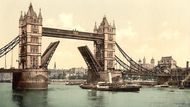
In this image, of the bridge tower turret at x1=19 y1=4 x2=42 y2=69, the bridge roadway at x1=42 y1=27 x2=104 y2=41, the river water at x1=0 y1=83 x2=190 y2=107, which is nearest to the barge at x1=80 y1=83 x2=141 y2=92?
the bridge roadway at x1=42 y1=27 x2=104 y2=41

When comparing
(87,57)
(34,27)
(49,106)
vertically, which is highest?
(34,27)

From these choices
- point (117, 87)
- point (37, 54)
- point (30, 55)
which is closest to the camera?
point (117, 87)

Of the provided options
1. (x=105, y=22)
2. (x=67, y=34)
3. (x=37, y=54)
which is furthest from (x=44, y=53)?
(x=105, y=22)

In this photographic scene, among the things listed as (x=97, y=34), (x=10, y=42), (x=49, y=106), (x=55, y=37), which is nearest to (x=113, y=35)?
(x=97, y=34)

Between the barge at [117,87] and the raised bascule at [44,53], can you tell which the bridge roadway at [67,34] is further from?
the barge at [117,87]

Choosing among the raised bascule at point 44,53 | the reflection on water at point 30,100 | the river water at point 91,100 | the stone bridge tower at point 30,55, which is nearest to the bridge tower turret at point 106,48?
the raised bascule at point 44,53

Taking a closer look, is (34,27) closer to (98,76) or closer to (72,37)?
(72,37)

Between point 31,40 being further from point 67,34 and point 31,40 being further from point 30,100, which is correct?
point 30,100

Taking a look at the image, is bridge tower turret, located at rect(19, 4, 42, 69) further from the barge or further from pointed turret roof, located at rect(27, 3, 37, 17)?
the barge
